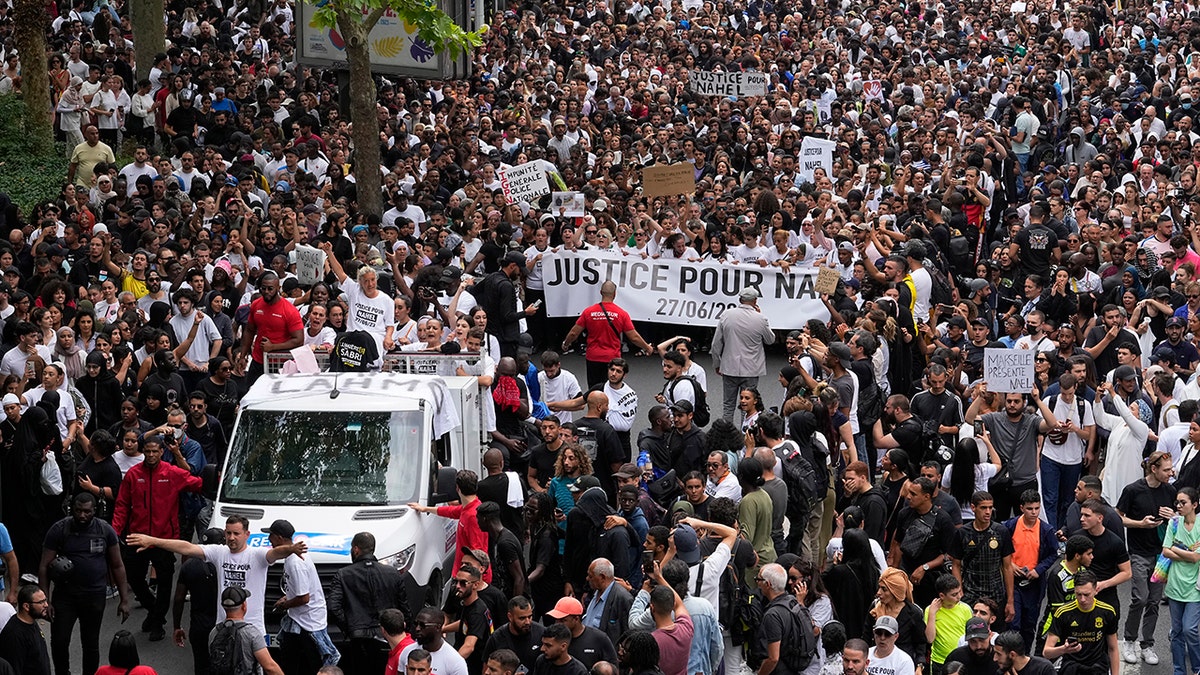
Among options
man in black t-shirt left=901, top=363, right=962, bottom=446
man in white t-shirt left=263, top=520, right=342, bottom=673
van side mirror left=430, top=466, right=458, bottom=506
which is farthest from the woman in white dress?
man in white t-shirt left=263, top=520, right=342, bottom=673

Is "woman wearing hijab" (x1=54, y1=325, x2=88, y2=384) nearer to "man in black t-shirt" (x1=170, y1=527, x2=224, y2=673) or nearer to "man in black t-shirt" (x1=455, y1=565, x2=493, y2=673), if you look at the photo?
"man in black t-shirt" (x1=170, y1=527, x2=224, y2=673)

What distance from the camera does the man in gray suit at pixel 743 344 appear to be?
60.4 feet

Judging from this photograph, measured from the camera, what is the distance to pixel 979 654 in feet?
36.4

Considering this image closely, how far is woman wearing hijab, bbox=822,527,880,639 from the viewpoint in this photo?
1239cm

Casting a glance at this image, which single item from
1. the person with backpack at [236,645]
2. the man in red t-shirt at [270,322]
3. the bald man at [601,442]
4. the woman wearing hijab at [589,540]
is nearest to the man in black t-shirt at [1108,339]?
the bald man at [601,442]

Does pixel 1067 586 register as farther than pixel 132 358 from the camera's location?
No

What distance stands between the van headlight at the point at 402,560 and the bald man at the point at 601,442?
2363 millimetres

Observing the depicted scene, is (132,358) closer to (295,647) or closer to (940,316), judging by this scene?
(295,647)

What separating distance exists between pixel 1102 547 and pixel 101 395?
886 cm

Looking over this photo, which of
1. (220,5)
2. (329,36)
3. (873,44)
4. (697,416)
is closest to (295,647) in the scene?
(697,416)

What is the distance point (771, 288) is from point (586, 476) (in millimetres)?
8446

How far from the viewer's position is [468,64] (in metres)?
29.3

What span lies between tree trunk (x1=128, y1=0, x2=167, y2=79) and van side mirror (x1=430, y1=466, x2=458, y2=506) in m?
17.7

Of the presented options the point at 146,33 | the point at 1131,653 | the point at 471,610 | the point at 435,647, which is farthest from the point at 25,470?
the point at 146,33
